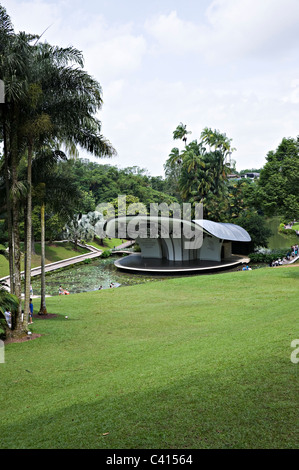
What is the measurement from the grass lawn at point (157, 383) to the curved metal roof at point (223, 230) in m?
20.4

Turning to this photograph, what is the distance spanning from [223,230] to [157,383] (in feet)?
97.8

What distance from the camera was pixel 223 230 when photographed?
34875mm

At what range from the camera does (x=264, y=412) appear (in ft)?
15.1

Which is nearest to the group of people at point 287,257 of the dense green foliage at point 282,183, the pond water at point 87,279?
the pond water at point 87,279

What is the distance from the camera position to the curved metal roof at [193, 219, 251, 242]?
3362 cm

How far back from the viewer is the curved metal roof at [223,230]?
3362 cm

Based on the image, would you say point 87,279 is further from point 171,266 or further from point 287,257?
point 287,257

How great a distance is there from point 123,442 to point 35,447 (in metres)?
1.11

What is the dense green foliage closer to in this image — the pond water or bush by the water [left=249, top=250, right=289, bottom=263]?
the pond water

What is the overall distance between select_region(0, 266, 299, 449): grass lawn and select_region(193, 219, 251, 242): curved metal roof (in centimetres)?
2040

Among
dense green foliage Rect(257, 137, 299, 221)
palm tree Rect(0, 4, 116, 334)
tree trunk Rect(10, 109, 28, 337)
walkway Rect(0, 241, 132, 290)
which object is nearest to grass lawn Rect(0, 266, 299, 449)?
tree trunk Rect(10, 109, 28, 337)

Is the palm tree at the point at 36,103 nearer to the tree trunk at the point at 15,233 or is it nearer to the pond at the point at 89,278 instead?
the tree trunk at the point at 15,233

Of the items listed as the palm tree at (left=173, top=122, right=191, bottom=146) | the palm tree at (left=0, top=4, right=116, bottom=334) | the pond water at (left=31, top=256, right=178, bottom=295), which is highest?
the palm tree at (left=173, top=122, right=191, bottom=146)

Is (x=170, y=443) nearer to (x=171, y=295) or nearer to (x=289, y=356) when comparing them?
(x=289, y=356)
